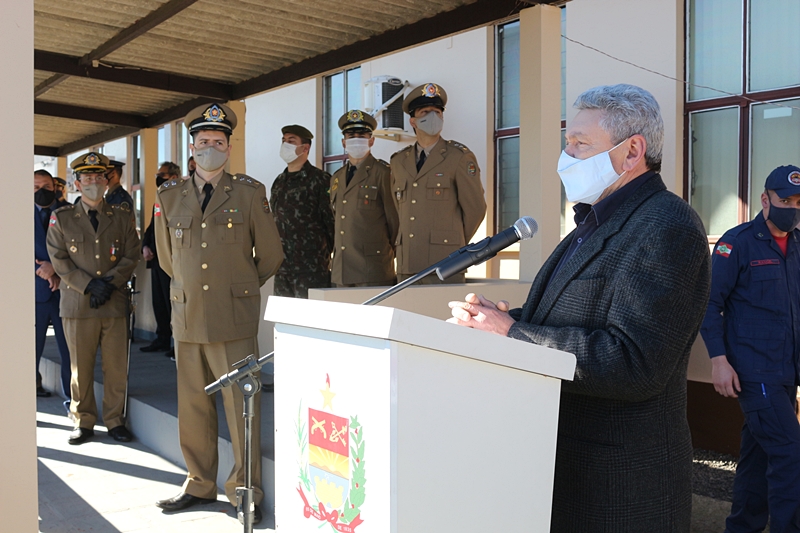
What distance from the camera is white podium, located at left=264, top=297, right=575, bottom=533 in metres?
1.21

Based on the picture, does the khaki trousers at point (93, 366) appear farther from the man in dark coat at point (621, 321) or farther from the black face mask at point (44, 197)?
the man in dark coat at point (621, 321)

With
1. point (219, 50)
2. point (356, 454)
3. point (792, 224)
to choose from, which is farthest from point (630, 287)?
point (219, 50)

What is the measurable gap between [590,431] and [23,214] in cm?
161

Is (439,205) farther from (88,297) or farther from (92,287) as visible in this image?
(88,297)

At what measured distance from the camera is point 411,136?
9469 millimetres

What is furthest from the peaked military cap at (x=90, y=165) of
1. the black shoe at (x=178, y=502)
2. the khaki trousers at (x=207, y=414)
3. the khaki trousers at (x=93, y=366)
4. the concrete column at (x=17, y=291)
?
the concrete column at (x=17, y=291)

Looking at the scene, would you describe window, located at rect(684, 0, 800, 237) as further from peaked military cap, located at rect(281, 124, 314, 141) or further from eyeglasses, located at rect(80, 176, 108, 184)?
eyeglasses, located at rect(80, 176, 108, 184)

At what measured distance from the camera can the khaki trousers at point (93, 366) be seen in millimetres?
5652

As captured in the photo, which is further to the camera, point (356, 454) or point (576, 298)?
point (576, 298)

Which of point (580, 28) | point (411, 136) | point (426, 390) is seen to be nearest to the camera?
point (426, 390)

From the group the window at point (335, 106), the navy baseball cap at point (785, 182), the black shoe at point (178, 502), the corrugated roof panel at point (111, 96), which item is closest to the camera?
the navy baseball cap at point (785, 182)

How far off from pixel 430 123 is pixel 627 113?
3259mm

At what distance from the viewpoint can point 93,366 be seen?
5746 millimetres

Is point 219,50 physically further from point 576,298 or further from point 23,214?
point 576,298
